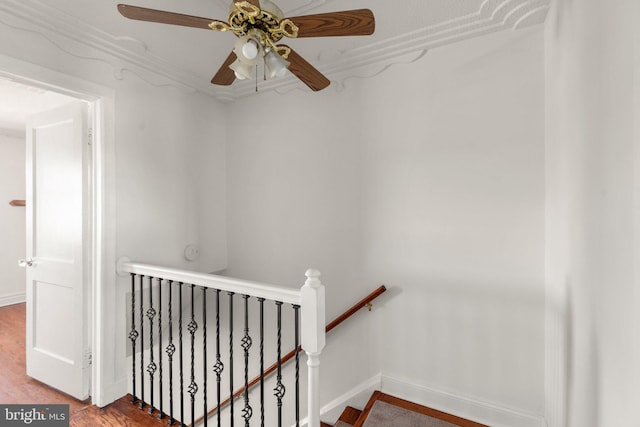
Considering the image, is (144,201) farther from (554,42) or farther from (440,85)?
(554,42)

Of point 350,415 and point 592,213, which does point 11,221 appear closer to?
point 350,415

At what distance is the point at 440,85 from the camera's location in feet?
7.39

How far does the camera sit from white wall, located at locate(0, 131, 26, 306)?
4414mm

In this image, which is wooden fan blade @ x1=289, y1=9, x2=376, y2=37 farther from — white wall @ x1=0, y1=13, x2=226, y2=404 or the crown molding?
white wall @ x1=0, y1=13, x2=226, y2=404

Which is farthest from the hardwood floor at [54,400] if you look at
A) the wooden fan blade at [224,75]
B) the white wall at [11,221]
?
the wooden fan blade at [224,75]

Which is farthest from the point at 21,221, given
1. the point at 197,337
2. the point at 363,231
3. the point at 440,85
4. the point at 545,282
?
the point at 545,282

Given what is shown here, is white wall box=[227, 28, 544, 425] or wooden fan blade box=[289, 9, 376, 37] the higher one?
wooden fan blade box=[289, 9, 376, 37]

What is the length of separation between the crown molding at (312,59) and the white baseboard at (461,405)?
248 centimetres

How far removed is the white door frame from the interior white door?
70mm

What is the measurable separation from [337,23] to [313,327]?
1.31 metres

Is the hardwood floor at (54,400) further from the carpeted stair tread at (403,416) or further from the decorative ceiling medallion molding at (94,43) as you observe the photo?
the decorative ceiling medallion molding at (94,43)

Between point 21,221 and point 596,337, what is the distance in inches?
256

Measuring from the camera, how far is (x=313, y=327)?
1436 millimetres

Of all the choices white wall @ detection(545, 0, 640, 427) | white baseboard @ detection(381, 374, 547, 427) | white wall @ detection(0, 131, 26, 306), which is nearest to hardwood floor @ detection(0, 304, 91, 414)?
white wall @ detection(0, 131, 26, 306)
